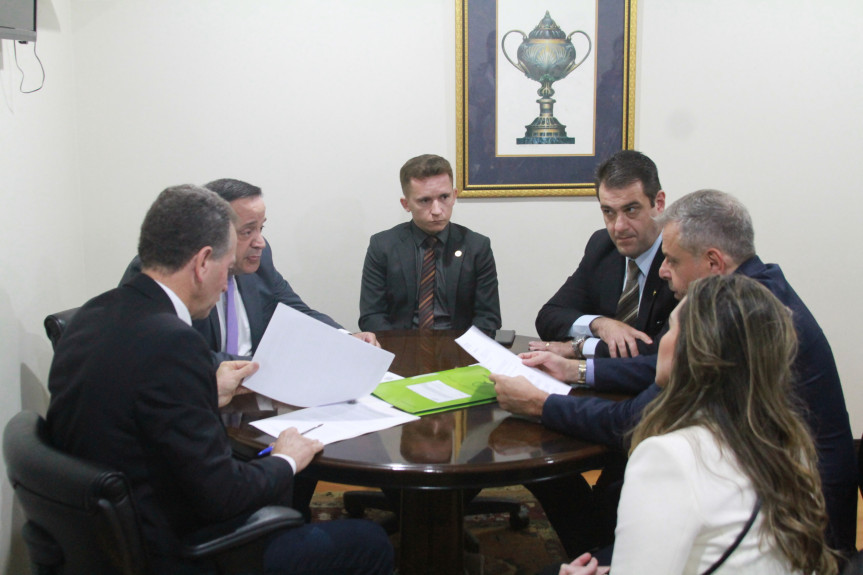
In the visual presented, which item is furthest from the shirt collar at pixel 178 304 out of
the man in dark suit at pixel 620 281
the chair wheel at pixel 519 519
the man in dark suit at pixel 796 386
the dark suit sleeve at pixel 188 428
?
the chair wheel at pixel 519 519

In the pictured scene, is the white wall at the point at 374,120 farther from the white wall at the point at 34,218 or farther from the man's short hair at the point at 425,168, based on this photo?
the man's short hair at the point at 425,168

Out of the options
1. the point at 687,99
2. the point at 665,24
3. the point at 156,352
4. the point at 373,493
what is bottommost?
the point at 373,493

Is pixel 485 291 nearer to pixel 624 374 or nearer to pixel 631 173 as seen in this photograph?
pixel 631 173

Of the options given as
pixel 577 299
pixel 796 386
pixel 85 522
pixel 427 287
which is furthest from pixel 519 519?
pixel 85 522

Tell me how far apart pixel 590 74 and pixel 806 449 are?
8.99 ft

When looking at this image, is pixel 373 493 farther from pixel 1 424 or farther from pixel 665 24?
pixel 665 24

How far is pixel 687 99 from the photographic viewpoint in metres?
3.60

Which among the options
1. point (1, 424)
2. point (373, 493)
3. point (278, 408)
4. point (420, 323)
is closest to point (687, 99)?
point (420, 323)

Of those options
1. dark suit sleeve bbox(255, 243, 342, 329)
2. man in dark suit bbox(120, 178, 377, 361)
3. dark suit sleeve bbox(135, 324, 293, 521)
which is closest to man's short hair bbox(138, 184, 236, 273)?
dark suit sleeve bbox(135, 324, 293, 521)

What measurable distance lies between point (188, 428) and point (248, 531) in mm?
233

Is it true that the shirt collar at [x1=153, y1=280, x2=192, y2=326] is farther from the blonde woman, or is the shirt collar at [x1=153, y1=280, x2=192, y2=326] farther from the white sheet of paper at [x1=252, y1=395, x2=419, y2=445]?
the blonde woman

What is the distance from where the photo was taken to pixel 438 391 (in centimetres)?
200

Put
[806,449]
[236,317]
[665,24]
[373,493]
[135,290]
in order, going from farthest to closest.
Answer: [665,24] → [373,493] → [236,317] → [135,290] → [806,449]

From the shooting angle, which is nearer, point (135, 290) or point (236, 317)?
point (135, 290)
